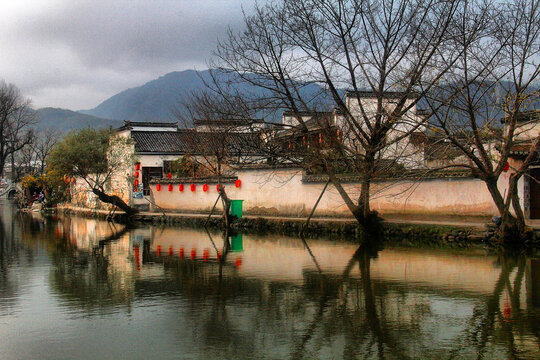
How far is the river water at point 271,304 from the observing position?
23.2 ft

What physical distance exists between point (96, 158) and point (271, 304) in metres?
25.5

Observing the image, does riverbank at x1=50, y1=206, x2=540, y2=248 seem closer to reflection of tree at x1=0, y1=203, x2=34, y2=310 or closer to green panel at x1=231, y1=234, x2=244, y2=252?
green panel at x1=231, y1=234, x2=244, y2=252

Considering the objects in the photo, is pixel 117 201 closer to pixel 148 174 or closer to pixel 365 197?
pixel 148 174

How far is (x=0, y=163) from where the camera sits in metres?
54.5

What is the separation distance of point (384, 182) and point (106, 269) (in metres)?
11.8

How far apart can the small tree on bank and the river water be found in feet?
49.9

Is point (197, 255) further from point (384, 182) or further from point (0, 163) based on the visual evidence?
point (0, 163)

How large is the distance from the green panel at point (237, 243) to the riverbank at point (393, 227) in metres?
2.23

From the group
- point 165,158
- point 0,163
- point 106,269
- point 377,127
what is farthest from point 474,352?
point 0,163

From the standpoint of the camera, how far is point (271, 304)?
9.52 metres

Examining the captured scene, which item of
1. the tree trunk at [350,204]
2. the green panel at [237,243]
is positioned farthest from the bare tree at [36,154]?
the tree trunk at [350,204]

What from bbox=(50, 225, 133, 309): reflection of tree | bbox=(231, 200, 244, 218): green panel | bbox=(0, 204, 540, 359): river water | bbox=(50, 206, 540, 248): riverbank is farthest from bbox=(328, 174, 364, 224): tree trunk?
bbox=(231, 200, 244, 218): green panel

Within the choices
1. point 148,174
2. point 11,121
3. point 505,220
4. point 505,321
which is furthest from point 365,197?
point 11,121

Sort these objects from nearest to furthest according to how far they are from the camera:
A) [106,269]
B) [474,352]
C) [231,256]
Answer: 1. [474,352]
2. [106,269]
3. [231,256]
